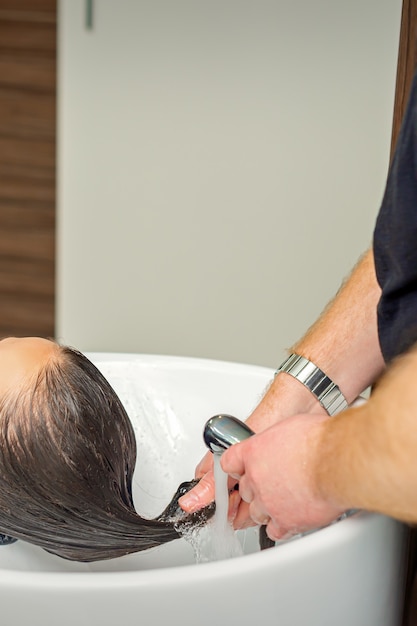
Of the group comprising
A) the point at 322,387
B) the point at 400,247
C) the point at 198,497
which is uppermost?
the point at 400,247

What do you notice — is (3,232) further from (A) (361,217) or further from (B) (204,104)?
(A) (361,217)

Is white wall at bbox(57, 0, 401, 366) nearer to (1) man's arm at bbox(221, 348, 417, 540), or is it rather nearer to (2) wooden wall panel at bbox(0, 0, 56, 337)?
(2) wooden wall panel at bbox(0, 0, 56, 337)

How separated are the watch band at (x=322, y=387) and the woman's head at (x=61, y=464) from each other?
0.23m

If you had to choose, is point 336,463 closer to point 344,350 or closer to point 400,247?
point 400,247

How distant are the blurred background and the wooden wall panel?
1 cm

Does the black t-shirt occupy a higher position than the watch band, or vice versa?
the black t-shirt

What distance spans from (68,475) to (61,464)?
0.01 meters

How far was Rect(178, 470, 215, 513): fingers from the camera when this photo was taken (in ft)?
3.09

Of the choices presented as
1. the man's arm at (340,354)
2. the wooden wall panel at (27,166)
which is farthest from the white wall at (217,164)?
the man's arm at (340,354)

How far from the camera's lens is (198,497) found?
3.10 feet

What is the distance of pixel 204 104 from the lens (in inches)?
86.0

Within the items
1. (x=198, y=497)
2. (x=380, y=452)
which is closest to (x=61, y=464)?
(x=198, y=497)

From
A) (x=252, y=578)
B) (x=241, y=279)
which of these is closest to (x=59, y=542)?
(x=252, y=578)

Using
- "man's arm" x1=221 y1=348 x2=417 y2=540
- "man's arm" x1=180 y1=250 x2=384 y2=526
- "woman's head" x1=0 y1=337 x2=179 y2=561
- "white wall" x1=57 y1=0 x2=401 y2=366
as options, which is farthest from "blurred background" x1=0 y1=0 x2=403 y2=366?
"man's arm" x1=221 y1=348 x2=417 y2=540
